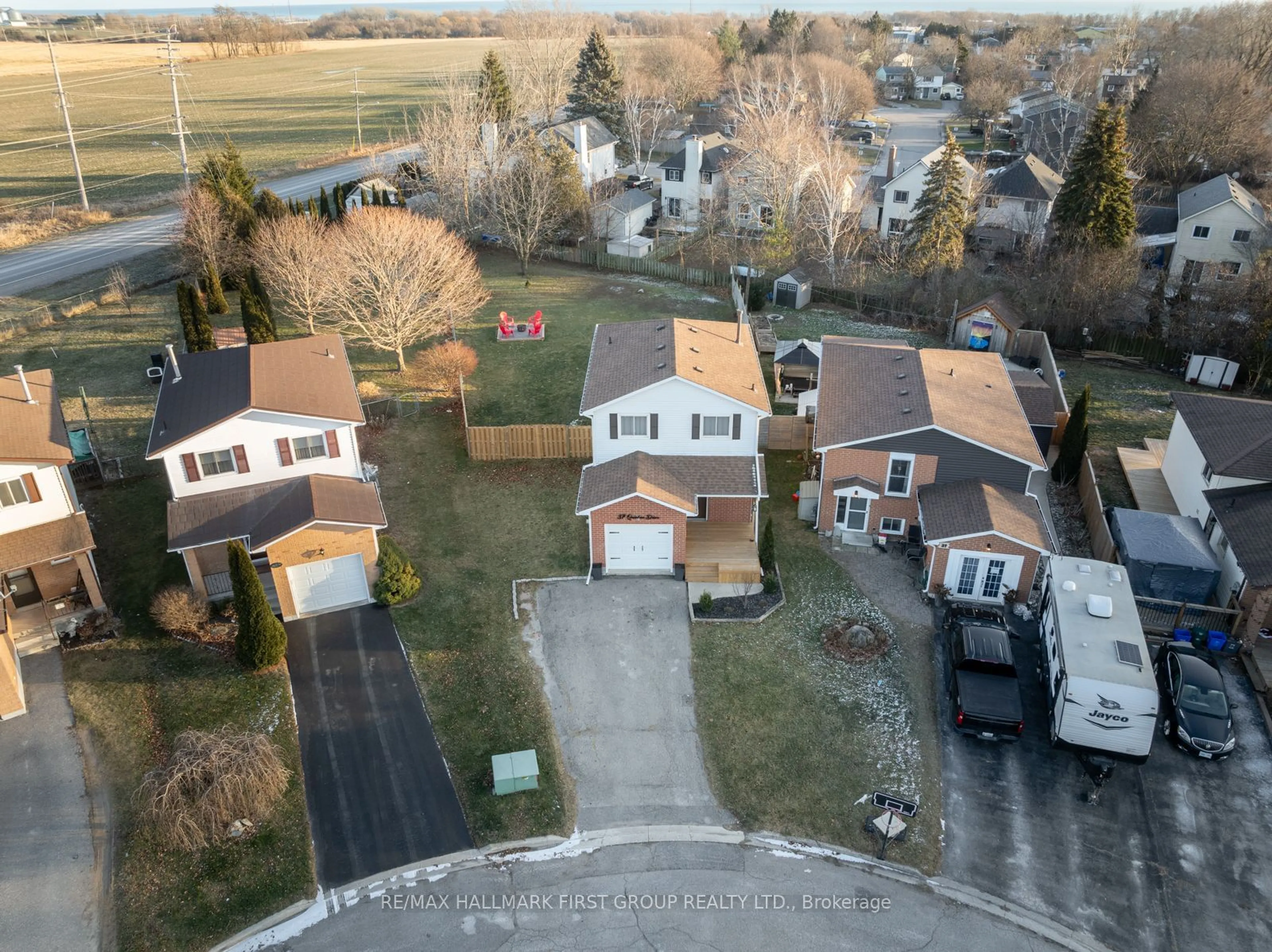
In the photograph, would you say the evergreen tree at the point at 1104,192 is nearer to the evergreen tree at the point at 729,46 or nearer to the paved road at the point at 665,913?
the paved road at the point at 665,913

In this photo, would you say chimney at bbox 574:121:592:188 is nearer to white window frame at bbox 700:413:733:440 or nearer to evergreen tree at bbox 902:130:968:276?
evergreen tree at bbox 902:130:968:276

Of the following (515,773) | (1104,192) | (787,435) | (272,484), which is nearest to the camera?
(515,773)

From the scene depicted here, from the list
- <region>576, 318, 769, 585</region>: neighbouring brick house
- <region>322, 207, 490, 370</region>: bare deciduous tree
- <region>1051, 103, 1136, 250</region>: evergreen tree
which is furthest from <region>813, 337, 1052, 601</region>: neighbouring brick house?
<region>1051, 103, 1136, 250</region>: evergreen tree

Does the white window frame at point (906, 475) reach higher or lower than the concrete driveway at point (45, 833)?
higher

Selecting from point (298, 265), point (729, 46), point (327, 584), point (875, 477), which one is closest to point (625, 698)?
point (327, 584)

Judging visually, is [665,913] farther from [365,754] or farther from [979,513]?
[979,513]

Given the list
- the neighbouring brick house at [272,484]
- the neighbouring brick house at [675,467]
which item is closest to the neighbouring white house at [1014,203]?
the neighbouring brick house at [675,467]
